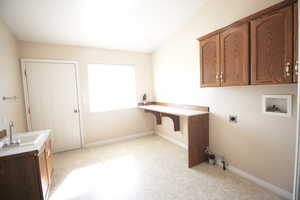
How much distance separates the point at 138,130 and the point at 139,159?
4.32ft

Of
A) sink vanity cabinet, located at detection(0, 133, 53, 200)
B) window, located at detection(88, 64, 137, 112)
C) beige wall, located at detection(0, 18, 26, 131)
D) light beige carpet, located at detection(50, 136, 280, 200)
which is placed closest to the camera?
sink vanity cabinet, located at detection(0, 133, 53, 200)

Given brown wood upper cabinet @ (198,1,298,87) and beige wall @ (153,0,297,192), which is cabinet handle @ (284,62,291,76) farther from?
beige wall @ (153,0,297,192)

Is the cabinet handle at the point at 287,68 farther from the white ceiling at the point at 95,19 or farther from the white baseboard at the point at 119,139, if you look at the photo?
the white baseboard at the point at 119,139

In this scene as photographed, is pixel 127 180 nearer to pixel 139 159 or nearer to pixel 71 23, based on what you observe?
pixel 139 159

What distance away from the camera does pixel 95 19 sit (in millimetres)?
2396

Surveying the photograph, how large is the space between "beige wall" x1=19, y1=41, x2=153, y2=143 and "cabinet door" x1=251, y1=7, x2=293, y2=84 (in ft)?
9.11

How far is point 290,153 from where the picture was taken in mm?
1585

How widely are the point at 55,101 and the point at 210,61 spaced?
3200 mm

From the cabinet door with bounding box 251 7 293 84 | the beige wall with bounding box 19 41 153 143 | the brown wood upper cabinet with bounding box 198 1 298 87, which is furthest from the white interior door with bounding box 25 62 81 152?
the cabinet door with bounding box 251 7 293 84

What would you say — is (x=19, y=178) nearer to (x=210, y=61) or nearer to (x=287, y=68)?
(x=210, y=61)

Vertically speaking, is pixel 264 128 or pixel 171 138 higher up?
pixel 264 128

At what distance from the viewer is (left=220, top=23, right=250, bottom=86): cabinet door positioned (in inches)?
65.1

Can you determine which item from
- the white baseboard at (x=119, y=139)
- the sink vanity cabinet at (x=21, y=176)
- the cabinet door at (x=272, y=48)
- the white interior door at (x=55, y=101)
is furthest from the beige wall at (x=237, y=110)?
the sink vanity cabinet at (x=21, y=176)

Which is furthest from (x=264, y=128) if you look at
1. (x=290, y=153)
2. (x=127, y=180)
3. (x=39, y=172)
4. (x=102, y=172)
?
(x=39, y=172)
